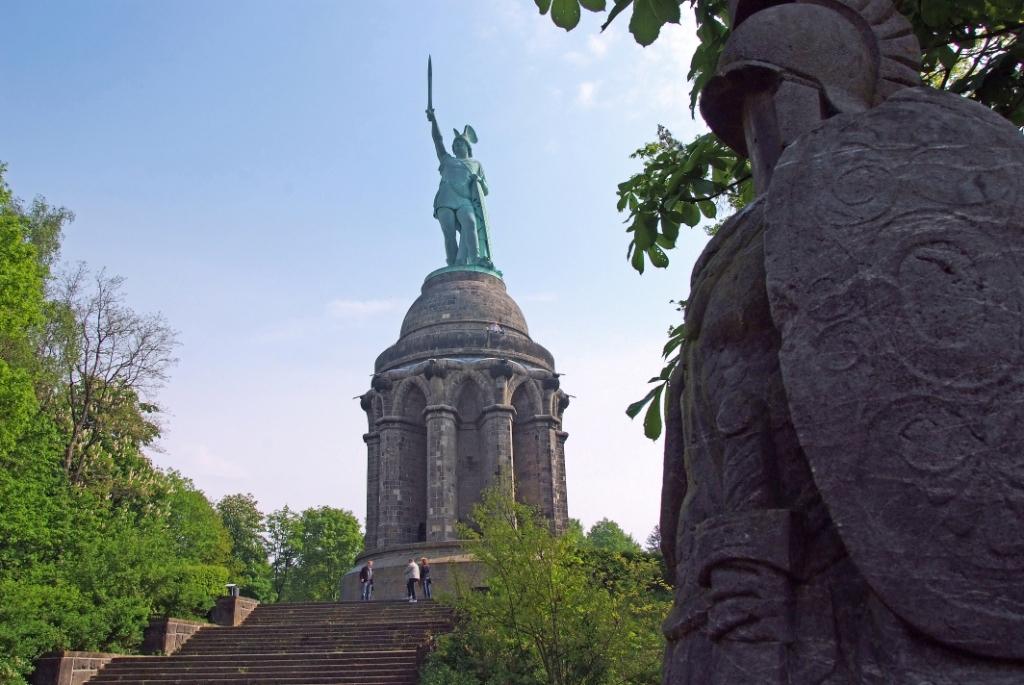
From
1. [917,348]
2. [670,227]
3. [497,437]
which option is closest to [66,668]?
[670,227]

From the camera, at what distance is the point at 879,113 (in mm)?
2240

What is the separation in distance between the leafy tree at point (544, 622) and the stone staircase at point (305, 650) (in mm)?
1472

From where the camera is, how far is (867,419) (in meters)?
1.94

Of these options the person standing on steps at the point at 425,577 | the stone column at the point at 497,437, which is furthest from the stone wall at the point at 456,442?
the person standing on steps at the point at 425,577

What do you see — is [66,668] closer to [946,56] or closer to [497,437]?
[497,437]

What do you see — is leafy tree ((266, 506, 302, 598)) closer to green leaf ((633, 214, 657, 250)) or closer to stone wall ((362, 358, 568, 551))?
stone wall ((362, 358, 568, 551))

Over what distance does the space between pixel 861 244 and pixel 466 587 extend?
14.7 meters

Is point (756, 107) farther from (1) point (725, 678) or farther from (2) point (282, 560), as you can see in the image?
(2) point (282, 560)

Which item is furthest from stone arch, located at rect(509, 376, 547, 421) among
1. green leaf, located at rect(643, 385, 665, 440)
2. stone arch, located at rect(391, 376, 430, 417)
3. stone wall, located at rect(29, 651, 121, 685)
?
green leaf, located at rect(643, 385, 665, 440)

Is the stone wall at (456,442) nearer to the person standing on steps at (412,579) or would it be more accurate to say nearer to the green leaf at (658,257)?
the person standing on steps at (412,579)

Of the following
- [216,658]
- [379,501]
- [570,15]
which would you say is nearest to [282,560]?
[379,501]

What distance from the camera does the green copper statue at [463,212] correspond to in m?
33.2

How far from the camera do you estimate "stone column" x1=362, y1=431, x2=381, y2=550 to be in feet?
93.5

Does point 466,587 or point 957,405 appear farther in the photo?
point 466,587
